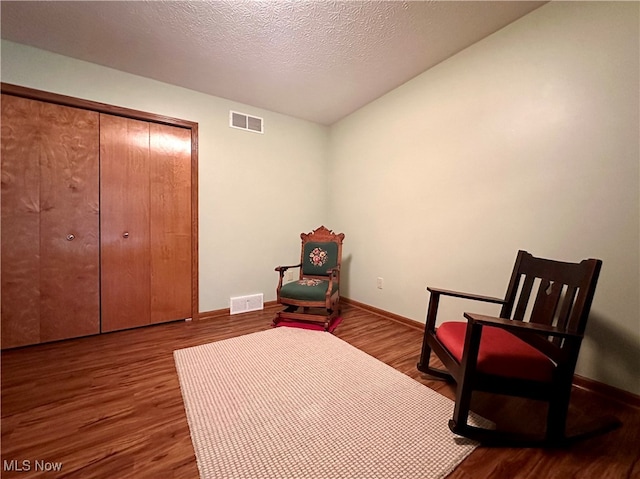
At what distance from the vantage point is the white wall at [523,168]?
1.46 metres

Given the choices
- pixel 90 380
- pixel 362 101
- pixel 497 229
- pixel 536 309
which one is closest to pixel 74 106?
pixel 90 380

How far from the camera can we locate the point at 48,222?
2184mm

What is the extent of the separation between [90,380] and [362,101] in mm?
3621

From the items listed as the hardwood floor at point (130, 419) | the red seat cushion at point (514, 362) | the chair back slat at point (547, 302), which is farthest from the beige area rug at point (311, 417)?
the chair back slat at point (547, 302)

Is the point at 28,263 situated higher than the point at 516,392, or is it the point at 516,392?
the point at 28,263

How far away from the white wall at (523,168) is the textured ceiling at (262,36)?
1.02ft

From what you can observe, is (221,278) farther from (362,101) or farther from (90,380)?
(362,101)

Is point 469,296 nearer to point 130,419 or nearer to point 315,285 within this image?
point 315,285

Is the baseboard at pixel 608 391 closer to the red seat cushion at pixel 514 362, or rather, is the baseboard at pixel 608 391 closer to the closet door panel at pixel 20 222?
the red seat cushion at pixel 514 362

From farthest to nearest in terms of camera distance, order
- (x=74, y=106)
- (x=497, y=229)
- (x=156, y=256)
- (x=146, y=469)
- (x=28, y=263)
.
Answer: (x=156, y=256) → (x=74, y=106) → (x=28, y=263) → (x=497, y=229) → (x=146, y=469)

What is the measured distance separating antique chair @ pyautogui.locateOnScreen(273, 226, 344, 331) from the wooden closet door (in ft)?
4.65

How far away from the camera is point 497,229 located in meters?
1.99

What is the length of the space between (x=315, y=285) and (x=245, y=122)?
2159 millimetres

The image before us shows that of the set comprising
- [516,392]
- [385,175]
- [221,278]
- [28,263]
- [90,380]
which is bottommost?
[90,380]
